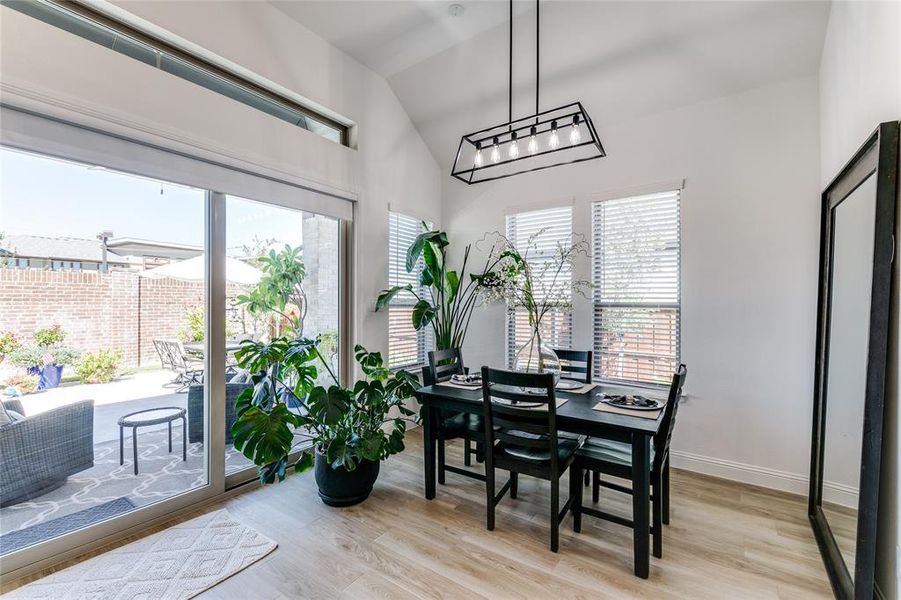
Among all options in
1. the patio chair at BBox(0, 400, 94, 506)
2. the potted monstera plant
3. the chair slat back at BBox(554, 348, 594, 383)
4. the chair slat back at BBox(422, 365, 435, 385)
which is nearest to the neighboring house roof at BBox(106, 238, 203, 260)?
the potted monstera plant

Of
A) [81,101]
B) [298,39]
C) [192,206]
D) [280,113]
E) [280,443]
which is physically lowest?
[280,443]

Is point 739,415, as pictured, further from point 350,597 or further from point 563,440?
point 350,597

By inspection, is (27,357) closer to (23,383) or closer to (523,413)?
(23,383)

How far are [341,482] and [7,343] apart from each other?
196 cm

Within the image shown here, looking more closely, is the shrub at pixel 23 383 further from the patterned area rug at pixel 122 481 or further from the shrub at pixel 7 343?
the patterned area rug at pixel 122 481

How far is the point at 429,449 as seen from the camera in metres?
2.92

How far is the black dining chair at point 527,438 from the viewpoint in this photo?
2.25 m

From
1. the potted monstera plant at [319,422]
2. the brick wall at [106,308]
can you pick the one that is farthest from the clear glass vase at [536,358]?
the brick wall at [106,308]

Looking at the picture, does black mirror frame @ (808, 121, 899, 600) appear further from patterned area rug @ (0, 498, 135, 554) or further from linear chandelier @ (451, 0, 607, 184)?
patterned area rug @ (0, 498, 135, 554)

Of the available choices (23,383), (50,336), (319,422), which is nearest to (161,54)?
(50,336)

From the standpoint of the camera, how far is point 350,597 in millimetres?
1965

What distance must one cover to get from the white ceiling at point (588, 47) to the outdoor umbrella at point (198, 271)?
197 centimetres

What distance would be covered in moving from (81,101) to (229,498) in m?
2.59

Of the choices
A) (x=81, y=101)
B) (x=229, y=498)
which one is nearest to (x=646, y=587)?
(x=229, y=498)
